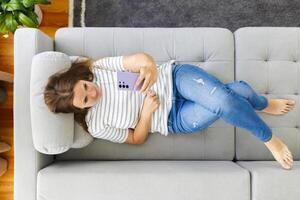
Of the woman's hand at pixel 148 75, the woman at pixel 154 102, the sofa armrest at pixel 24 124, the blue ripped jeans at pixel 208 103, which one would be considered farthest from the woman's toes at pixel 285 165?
the sofa armrest at pixel 24 124

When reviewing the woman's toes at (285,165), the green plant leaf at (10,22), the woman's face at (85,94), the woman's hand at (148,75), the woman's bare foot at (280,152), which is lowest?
the woman's toes at (285,165)

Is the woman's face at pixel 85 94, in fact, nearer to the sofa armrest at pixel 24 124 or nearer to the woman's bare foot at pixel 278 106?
the sofa armrest at pixel 24 124

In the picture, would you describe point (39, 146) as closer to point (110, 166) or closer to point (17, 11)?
point (110, 166)

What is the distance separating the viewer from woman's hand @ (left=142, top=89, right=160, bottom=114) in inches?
56.7

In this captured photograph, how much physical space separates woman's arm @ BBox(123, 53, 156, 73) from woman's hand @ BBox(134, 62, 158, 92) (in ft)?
0.03

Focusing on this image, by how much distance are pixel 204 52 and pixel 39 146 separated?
760 mm

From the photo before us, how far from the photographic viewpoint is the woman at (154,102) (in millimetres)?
1324

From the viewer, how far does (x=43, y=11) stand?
6.32ft

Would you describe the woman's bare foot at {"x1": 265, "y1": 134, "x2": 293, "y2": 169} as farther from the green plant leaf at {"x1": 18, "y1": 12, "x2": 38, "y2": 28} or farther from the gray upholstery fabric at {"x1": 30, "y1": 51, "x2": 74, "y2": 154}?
the green plant leaf at {"x1": 18, "y1": 12, "x2": 38, "y2": 28}

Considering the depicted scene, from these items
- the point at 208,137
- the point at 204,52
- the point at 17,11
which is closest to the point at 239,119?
the point at 208,137

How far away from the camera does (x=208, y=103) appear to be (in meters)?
1.35

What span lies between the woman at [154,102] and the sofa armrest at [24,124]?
121mm

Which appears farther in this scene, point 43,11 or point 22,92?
point 43,11

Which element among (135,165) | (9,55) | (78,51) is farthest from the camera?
(9,55)
